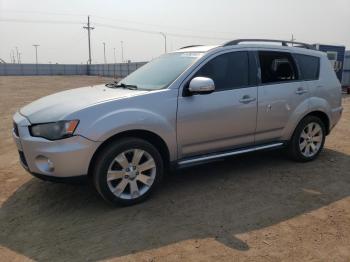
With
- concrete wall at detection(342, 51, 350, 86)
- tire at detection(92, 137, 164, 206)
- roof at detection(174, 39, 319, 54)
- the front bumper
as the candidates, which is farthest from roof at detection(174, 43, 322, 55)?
concrete wall at detection(342, 51, 350, 86)

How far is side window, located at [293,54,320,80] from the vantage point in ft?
18.4

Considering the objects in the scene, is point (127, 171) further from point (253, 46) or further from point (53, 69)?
point (53, 69)

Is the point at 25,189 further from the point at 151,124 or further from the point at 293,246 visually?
the point at 293,246

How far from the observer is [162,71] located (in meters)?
4.89

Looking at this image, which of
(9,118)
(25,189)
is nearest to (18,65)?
(9,118)

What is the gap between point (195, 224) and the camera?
12.3 ft

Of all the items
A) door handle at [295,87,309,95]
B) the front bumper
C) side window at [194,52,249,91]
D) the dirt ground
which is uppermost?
side window at [194,52,249,91]

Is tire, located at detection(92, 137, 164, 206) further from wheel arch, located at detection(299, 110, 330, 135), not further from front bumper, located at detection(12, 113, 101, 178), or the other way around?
wheel arch, located at detection(299, 110, 330, 135)

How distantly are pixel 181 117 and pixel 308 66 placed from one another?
2.48 m

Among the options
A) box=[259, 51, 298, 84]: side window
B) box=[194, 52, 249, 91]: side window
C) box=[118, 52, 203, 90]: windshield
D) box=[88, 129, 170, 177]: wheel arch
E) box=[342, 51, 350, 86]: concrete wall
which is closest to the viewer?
box=[88, 129, 170, 177]: wheel arch

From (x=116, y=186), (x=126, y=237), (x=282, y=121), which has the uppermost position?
(x=282, y=121)

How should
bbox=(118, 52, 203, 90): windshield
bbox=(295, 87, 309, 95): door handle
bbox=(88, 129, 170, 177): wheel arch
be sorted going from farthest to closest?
bbox=(295, 87, 309, 95): door handle
bbox=(118, 52, 203, 90): windshield
bbox=(88, 129, 170, 177): wheel arch

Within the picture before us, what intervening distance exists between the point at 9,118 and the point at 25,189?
6196mm

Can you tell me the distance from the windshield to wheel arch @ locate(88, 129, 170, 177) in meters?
0.60
